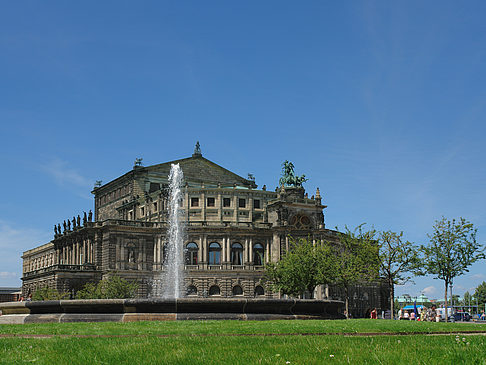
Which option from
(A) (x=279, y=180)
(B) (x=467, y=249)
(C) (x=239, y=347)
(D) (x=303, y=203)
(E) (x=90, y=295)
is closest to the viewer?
(C) (x=239, y=347)

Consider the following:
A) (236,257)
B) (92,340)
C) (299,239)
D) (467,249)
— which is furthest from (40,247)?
(92,340)

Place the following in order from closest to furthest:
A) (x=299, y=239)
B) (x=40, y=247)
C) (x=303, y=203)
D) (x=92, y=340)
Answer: (x=92, y=340), (x=299, y=239), (x=303, y=203), (x=40, y=247)

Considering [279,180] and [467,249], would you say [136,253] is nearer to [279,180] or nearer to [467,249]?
[279,180]

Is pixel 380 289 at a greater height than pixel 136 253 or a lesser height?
lesser

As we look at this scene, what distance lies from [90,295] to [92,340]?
223ft

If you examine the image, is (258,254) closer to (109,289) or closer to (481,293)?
(109,289)

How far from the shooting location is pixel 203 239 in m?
90.9

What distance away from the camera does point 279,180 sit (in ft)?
343

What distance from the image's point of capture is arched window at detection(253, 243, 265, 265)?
3681 inches

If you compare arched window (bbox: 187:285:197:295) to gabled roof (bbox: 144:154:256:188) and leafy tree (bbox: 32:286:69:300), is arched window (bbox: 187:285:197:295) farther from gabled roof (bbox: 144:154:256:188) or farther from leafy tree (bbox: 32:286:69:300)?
gabled roof (bbox: 144:154:256:188)

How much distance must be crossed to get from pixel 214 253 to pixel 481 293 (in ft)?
317

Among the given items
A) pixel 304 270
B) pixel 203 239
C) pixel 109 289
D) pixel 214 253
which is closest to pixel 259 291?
pixel 214 253

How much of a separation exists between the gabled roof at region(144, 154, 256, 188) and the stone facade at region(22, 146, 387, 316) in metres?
1.97

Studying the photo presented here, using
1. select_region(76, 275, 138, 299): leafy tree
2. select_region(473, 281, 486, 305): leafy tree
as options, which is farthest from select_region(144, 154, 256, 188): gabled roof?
select_region(473, 281, 486, 305): leafy tree
